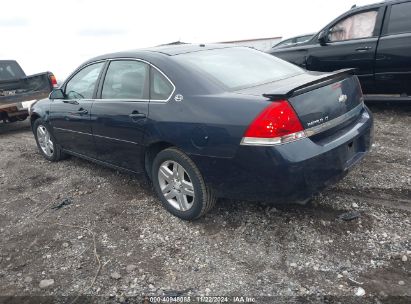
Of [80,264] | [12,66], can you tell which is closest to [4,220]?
[80,264]

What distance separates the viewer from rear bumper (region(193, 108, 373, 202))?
269 cm

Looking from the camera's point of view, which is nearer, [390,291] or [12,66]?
[390,291]

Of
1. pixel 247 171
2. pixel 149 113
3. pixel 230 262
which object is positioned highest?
pixel 149 113

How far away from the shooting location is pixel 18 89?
8.60m

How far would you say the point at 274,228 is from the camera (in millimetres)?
3248

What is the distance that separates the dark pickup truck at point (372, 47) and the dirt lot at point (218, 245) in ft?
6.25

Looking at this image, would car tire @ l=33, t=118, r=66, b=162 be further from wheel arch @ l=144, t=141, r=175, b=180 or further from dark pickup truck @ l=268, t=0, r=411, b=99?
dark pickup truck @ l=268, t=0, r=411, b=99

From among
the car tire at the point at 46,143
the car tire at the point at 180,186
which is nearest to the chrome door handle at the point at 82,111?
the car tire at the point at 46,143

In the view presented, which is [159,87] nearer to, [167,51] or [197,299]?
[167,51]

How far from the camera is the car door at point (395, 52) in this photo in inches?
222

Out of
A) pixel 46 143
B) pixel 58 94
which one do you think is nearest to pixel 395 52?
pixel 58 94

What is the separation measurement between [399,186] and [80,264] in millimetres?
3052

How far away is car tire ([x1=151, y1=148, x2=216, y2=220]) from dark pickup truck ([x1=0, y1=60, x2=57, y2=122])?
217 inches

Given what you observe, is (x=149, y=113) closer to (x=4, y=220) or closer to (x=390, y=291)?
(x=4, y=220)
